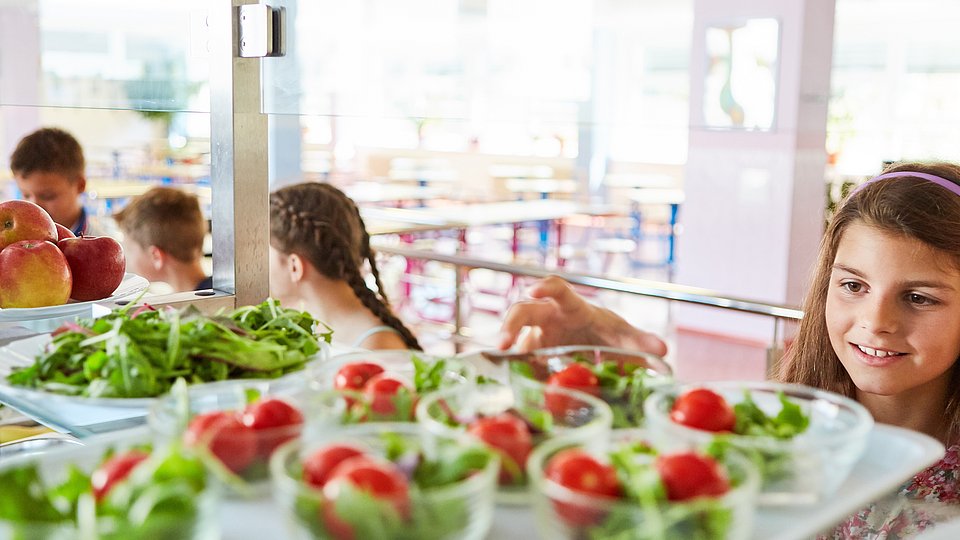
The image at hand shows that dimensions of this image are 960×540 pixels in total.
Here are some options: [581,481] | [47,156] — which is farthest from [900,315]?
[47,156]

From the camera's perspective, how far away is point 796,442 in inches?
25.2

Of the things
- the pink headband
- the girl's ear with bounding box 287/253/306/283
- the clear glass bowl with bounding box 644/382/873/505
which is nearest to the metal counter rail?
the pink headband

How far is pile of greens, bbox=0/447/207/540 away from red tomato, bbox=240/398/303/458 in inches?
2.1

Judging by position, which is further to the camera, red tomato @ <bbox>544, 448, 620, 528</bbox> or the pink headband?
the pink headband

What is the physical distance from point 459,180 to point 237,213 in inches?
409

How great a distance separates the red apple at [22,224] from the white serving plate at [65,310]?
107mm

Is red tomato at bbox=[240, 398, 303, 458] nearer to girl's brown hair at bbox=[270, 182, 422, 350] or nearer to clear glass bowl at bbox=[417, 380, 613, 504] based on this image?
clear glass bowl at bbox=[417, 380, 613, 504]

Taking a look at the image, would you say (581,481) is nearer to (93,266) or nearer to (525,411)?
(525,411)

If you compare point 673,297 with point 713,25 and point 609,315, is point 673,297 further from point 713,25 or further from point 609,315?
point 713,25

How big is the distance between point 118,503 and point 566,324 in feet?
3.61

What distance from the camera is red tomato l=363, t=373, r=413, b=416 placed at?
66 cm

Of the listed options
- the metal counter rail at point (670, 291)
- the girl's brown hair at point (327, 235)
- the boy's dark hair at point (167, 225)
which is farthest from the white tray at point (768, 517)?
the boy's dark hair at point (167, 225)

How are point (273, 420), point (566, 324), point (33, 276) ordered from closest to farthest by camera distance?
1. point (273, 420)
2. point (33, 276)
3. point (566, 324)

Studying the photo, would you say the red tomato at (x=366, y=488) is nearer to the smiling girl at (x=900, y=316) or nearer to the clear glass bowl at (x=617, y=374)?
the clear glass bowl at (x=617, y=374)
